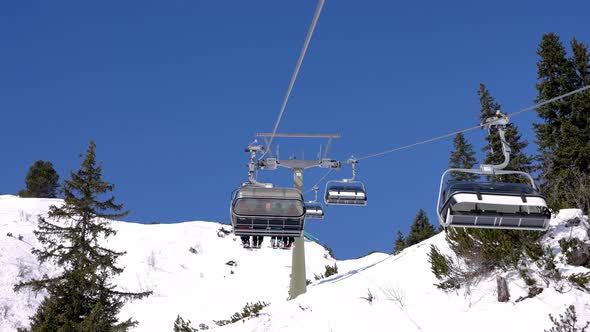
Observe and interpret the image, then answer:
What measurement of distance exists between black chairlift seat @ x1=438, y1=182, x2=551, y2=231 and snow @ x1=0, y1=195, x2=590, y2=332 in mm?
4433

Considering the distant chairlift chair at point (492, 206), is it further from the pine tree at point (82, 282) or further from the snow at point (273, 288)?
the pine tree at point (82, 282)

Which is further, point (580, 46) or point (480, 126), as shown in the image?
point (580, 46)

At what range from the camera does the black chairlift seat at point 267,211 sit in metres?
9.52

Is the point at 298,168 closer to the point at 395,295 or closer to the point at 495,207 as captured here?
the point at 395,295

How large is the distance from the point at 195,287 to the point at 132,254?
722cm

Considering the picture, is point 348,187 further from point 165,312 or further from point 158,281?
point 158,281

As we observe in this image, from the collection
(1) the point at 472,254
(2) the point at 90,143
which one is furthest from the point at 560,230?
(2) the point at 90,143

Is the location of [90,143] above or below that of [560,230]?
above

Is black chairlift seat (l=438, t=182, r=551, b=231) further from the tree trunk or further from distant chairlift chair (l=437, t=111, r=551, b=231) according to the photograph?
the tree trunk

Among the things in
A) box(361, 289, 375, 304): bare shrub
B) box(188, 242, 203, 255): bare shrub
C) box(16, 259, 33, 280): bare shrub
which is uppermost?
box(188, 242, 203, 255): bare shrub

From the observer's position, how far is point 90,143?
2328cm

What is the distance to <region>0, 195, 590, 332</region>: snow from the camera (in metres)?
11.7

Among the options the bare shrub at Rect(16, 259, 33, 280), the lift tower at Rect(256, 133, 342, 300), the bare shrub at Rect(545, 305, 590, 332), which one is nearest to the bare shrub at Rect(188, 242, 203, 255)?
the bare shrub at Rect(16, 259, 33, 280)

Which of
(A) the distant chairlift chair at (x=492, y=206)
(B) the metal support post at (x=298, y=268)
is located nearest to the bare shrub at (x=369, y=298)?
(B) the metal support post at (x=298, y=268)
